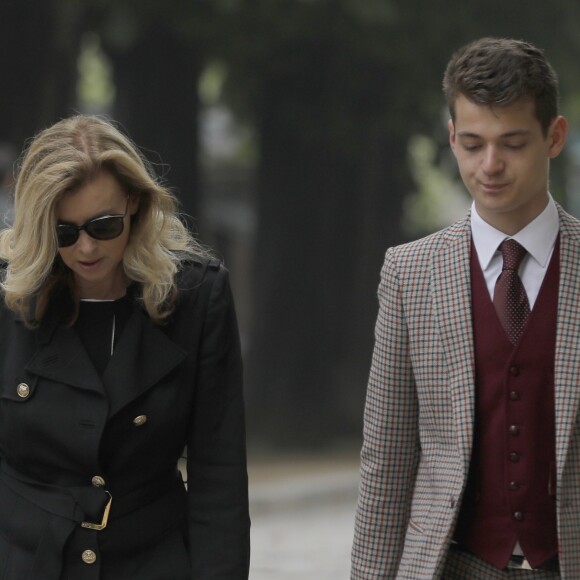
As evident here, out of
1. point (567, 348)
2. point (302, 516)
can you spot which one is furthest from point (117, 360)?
point (302, 516)

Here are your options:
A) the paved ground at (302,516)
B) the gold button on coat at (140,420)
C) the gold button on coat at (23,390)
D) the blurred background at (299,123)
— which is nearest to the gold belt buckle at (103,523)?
the gold button on coat at (140,420)

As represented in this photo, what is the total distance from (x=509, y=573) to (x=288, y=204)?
14456 millimetres

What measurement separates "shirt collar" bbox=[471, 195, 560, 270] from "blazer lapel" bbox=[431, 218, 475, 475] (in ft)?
0.19

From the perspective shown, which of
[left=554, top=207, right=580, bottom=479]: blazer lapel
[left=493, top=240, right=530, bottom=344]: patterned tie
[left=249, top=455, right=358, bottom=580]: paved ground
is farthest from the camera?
[left=249, top=455, right=358, bottom=580]: paved ground

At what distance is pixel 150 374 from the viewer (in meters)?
4.12

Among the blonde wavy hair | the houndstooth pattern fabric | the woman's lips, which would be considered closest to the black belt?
the blonde wavy hair

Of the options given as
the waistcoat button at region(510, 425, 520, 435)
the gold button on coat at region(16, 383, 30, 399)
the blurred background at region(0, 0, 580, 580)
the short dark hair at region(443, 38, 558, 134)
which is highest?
the blurred background at region(0, 0, 580, 580)

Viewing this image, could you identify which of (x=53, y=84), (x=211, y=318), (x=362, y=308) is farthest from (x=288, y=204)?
(x=211, y=318)

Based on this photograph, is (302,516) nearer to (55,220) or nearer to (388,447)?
(388,447)

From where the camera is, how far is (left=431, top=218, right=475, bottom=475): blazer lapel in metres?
3.89

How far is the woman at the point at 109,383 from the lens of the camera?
4016mm

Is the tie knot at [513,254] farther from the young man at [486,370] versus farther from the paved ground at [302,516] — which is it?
the paved ground at [302,516]

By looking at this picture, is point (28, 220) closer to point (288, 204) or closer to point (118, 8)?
point (118, 8)

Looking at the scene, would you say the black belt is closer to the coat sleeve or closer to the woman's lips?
the coat sleeve
